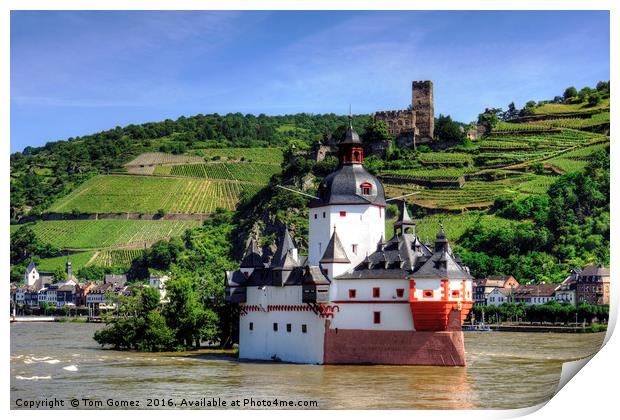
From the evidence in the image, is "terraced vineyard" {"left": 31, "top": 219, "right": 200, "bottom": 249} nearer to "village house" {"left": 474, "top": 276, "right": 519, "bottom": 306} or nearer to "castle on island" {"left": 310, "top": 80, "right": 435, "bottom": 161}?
"castle on island" {"left": 310, "top": 80, "right": 435, "bottom": 161}

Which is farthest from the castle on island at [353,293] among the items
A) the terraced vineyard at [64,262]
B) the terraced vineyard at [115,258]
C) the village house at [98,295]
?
the terraced vineyard at [115,258]

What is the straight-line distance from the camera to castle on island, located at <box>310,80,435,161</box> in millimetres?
106938

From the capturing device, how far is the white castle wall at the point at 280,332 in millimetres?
36000

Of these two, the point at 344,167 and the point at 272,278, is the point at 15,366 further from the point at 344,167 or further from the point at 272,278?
the point at 344,167

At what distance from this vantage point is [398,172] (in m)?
98.9

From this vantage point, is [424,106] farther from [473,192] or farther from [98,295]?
[98,295]

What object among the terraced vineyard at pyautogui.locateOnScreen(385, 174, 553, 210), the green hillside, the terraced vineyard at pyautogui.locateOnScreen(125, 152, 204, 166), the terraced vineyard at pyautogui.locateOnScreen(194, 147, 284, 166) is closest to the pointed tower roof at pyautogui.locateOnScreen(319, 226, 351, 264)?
the green hillside

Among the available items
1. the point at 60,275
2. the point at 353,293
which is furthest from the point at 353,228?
the point at 60,275

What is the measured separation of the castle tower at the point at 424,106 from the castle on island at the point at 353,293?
70.0 metres

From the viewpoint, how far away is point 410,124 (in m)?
109

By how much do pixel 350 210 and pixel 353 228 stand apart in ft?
2.15

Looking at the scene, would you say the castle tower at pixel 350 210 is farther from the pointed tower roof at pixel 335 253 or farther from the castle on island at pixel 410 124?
the castle on island at pixel 410 124

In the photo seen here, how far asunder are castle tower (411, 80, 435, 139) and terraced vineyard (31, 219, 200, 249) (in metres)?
27.3

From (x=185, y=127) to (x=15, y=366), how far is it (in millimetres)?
117164
